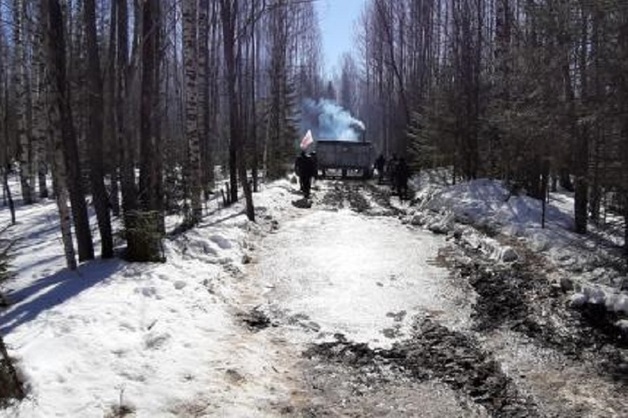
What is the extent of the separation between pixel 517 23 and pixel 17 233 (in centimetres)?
1492

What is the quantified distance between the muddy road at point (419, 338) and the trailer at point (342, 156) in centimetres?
2351

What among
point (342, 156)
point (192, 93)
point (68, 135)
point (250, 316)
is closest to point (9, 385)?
point (250, 316)

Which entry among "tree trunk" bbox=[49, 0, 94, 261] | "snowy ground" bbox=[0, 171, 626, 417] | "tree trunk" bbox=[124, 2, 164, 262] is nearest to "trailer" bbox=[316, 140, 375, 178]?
"snowy ground" bbox=[0, 171, 626, 417]

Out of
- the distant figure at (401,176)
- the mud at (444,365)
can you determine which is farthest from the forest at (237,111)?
the mud at (444,365)

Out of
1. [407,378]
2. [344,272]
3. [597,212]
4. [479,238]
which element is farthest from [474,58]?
[407,378]

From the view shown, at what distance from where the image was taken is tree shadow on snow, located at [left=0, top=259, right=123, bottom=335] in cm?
734

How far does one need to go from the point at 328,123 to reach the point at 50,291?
198 ft

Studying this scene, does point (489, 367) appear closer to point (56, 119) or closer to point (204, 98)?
point (56, 119)

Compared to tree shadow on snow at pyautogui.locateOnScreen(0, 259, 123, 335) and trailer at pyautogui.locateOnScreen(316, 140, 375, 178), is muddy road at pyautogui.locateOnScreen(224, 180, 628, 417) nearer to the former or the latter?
tree shadow on snow at pyautogui.locateOnScreen(0, 259, 123, 335)

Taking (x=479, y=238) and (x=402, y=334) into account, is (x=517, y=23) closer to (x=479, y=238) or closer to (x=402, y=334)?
(x=479, y=238)

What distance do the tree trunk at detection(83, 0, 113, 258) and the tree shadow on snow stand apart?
573 millimetres

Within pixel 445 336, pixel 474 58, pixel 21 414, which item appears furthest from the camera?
pixel 474 58

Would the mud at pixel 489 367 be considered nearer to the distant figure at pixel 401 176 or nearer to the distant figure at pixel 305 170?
the distant figure at pixel 305 170

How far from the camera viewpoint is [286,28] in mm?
35094
